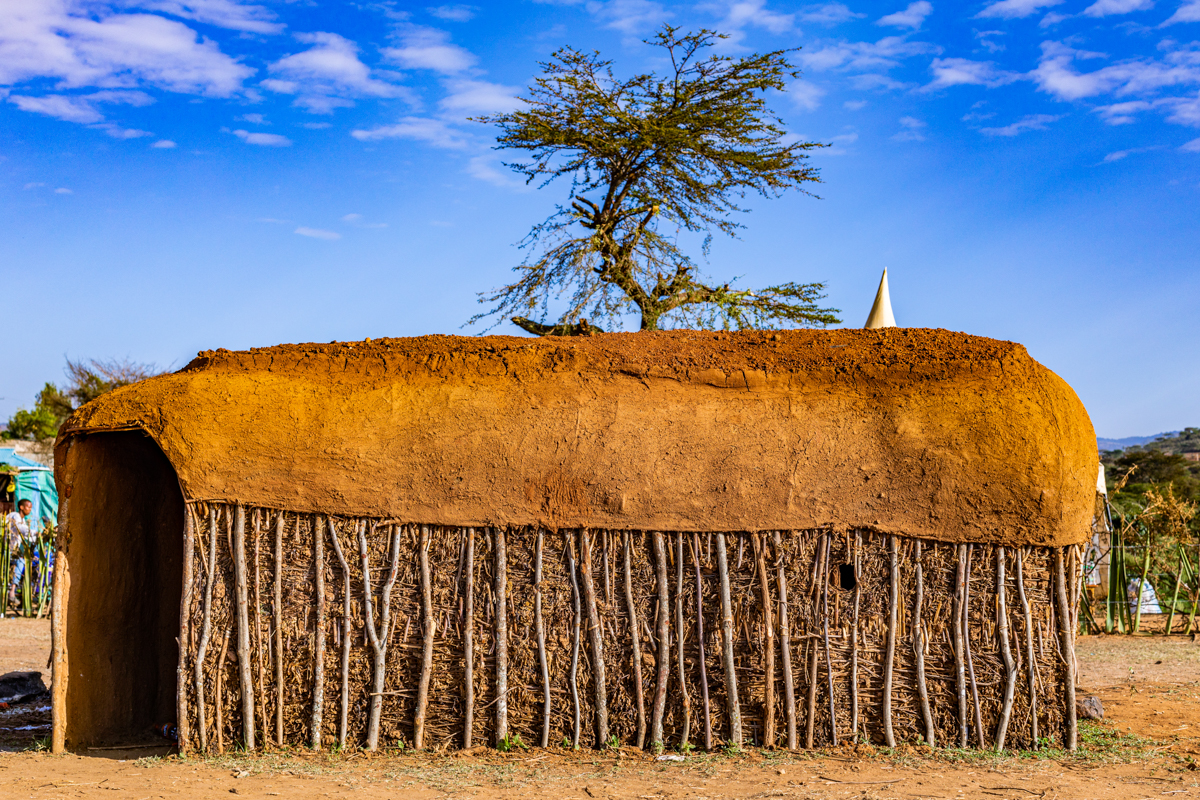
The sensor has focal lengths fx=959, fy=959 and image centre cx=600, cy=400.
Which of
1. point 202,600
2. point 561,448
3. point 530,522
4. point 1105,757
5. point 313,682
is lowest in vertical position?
point 1105,757

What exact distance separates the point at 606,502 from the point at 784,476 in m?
1.27

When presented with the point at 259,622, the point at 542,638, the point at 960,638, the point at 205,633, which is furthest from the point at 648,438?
the point at 205,633

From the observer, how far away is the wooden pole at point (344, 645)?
6.69 m

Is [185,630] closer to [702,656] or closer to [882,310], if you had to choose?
[702,656]

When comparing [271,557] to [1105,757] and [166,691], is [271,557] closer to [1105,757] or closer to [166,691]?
[166,691]

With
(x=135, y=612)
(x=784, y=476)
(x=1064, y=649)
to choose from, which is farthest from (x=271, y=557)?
(x=1064, y=649)

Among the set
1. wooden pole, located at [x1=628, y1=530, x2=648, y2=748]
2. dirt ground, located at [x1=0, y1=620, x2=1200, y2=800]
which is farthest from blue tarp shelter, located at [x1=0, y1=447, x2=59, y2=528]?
wooden pole, located at [x1=628, y1=530, x2=648, y2=748]

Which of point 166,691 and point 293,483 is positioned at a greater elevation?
point 293,483

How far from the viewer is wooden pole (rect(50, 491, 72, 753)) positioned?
6852 millimetres

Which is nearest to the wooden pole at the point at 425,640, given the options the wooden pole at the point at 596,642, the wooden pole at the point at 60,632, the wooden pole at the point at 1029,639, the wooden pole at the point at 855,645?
the wooden pole at the point at 596,642

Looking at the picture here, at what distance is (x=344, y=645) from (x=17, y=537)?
32.9ft

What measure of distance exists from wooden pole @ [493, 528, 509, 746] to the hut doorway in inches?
108

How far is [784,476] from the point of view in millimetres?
6746

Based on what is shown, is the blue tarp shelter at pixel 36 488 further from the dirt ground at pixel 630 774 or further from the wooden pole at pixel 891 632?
the wooden pole at pixel 891 632
